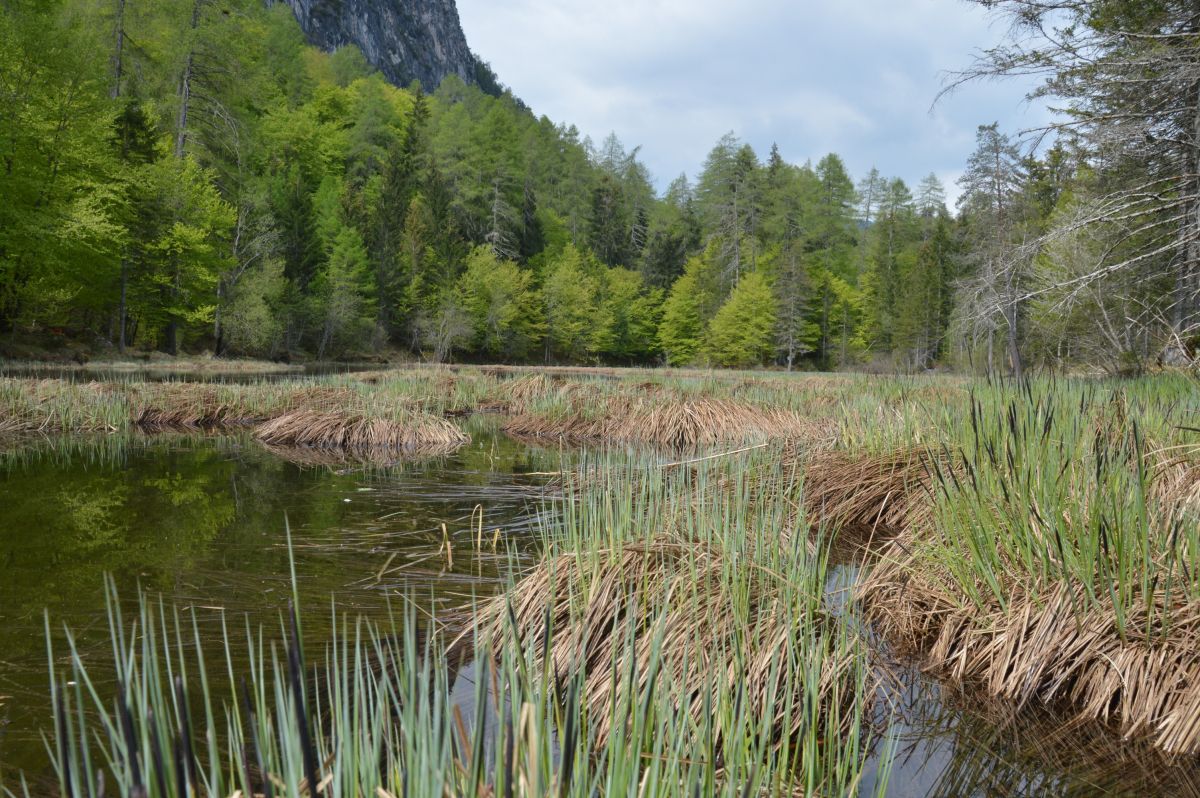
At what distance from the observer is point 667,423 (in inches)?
366

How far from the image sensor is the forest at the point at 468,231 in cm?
1452

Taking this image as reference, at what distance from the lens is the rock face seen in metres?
80.1

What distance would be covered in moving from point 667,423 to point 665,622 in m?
7.22

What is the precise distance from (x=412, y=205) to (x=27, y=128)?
27598 millimetres

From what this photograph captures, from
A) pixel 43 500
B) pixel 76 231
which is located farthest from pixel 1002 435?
pixel 76 231

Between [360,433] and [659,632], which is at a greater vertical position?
[659,632]

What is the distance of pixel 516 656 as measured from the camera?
136cm

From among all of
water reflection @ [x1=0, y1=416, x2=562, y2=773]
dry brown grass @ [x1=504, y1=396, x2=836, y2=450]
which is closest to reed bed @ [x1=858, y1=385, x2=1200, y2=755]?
water reflection @ [x1=0, y1=416, x2=562, y2=773]

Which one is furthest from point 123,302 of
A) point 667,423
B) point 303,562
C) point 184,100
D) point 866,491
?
point 866,491

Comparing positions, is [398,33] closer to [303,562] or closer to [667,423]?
[667,423]

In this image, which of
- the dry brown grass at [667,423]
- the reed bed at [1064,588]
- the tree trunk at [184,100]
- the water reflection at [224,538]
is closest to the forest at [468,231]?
the tree trunk at [184,100]

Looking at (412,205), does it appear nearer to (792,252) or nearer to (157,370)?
(792,252)

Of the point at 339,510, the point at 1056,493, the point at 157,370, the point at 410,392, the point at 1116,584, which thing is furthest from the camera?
the point at 157,370

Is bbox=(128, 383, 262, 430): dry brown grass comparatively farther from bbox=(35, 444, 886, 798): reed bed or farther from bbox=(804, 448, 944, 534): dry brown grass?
bbox=(804, 448, 944, 534): dry brown grass
